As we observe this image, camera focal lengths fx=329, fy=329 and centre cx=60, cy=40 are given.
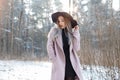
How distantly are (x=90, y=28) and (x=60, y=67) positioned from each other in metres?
5.34

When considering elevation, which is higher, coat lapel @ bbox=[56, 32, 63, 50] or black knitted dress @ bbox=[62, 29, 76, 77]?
coat lapel @ bbox=[56, 32, 63, 50]

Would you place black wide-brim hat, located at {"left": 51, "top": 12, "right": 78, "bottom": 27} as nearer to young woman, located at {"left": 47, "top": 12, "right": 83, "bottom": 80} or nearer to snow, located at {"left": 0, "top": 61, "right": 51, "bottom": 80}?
young woman, located at {"left": 47, "top": 12, "right": 83, "bottom": 80}

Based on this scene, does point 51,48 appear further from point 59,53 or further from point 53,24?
point 53,24

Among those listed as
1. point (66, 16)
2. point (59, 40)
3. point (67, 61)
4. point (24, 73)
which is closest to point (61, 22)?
point (66, 16)

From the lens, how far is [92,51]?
8.38m

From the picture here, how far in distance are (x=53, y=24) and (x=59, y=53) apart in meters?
22.4

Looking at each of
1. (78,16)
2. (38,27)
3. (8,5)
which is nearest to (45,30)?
(38,27)

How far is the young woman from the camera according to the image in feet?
14.5

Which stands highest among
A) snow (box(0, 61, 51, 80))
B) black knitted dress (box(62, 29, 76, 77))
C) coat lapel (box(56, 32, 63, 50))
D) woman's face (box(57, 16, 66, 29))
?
woman's face (box(57, 16, 66, 29))

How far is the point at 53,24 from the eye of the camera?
26.8m

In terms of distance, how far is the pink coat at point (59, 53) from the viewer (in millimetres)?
4418

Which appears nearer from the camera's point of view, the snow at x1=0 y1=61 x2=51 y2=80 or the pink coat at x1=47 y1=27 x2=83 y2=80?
the pink coat at x1=47 y1=27 x2=83 y2=80

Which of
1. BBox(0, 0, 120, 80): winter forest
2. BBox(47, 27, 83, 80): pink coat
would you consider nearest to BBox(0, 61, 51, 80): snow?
BBox(0, 0, 120, 80): winter forest

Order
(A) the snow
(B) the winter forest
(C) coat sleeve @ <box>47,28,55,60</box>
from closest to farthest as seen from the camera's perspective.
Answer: (C) coat sleeve @ <box>47,28,55,60</box>
(B) the winter forest
(A) the snow
